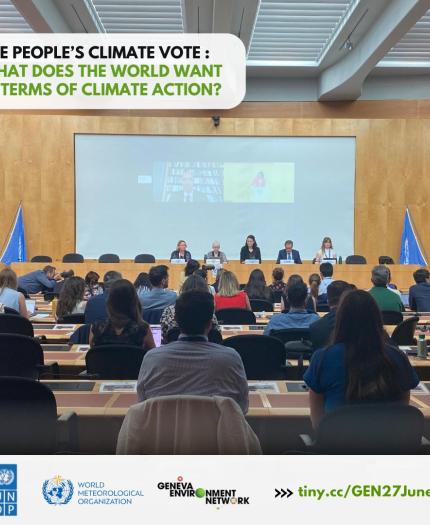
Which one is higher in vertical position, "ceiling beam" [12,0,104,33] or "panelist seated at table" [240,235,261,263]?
"ceiling beam" [12,0,104,33]

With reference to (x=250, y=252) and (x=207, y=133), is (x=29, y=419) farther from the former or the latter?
(x=207, y=133)

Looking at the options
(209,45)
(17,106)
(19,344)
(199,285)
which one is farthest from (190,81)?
(19,344)

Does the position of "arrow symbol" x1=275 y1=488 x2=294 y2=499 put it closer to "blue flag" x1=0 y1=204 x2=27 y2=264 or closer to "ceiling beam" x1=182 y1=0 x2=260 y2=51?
"ceiling beam" x1=182 y1=0 x2=260 y2=51

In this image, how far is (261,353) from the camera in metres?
4.08

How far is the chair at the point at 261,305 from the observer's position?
7.14m

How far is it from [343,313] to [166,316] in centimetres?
206

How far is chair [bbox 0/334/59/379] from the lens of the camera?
3.75 meters

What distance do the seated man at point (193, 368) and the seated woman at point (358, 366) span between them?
0.33 meters

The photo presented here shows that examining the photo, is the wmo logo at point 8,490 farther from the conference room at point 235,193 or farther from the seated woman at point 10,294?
the seated woman at point 10,294

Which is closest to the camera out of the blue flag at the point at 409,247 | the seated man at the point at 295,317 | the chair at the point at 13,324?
the chair at the point at 13,324

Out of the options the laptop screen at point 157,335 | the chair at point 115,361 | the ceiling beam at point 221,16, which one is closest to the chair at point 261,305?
the laptop screen at point 157,335

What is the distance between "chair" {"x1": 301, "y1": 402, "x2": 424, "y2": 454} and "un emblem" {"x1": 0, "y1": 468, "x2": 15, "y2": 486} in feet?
4.06

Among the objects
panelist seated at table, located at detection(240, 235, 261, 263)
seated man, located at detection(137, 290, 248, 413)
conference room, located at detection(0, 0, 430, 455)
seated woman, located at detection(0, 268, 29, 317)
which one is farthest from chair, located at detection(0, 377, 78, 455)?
panelist seated at table, located at detection(240, 235, 261, 263)

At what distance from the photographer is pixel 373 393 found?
2.52m
